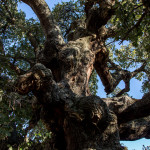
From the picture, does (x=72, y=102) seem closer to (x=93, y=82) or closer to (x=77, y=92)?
(x=77, y=92)

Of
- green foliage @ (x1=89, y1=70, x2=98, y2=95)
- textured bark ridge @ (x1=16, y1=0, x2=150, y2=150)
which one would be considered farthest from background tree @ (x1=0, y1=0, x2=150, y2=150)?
green foliage @ (x1=89, y1=70, x2=98, y2=95)

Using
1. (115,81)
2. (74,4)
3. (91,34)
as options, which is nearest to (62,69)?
(91,34)

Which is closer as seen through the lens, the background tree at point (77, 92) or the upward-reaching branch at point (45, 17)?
the background tree at point (77, 92)

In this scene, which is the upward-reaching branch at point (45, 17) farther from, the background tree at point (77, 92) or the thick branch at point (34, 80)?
the thick branch at point (34, 80)

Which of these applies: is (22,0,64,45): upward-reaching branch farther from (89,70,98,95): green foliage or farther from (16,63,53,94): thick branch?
(89,70,98,95): green foliage

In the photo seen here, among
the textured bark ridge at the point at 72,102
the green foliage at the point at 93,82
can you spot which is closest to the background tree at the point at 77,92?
the textured bark ridge at the point at 72,102

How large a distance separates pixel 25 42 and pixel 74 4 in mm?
3932

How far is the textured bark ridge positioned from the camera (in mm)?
3141

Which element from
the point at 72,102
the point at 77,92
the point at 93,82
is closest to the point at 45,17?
the point at 77,92

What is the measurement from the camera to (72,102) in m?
3.38

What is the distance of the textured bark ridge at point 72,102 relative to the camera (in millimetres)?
3141

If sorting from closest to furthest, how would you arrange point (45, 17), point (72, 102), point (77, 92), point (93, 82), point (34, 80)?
point (34, 80)
point (72, 102)
point (77, 92)
point (45, 17)
point (93, 82)

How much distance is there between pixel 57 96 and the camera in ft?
11.2

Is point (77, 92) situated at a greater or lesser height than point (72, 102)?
greater
